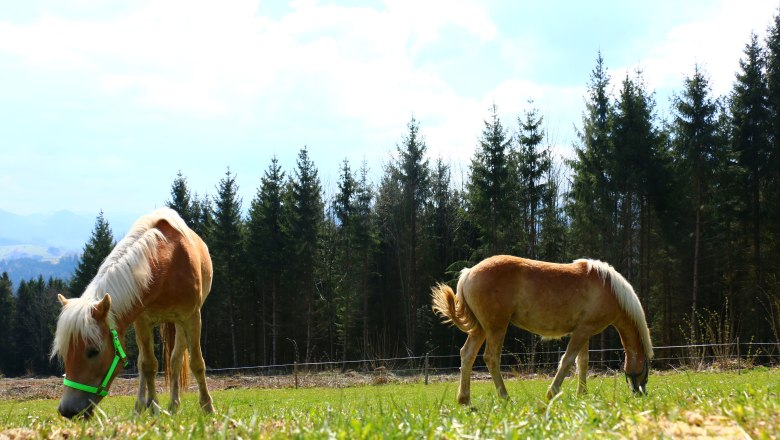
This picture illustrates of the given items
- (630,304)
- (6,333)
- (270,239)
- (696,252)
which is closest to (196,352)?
(630,304)

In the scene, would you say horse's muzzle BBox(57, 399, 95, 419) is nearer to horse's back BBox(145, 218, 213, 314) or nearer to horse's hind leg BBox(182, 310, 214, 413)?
horse's back BBox(145, 218, 213, 314)

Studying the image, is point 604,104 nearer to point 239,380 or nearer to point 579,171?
point 579,171

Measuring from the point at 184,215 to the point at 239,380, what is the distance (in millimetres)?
22755

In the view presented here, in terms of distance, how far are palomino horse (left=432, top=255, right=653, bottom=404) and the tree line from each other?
1229cm

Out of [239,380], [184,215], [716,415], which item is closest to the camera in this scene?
[716,415]

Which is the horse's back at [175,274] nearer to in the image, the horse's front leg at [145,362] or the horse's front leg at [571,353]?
the horse's front leg at [145,362]

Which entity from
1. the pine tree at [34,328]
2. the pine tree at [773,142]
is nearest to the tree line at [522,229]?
the pine tree at [773,142]

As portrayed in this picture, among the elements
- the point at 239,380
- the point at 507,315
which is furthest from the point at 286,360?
the point at 507,315

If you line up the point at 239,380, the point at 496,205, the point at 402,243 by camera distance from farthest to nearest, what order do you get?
the point at 402,243 < the point at 496,205 < the point at 239,380

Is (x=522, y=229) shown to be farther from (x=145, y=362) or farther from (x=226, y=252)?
(x=145, y=362)

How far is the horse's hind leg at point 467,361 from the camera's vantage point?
7.79 m

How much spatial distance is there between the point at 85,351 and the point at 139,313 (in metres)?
0.83

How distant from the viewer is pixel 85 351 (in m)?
5.07

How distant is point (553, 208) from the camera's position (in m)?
33.1
